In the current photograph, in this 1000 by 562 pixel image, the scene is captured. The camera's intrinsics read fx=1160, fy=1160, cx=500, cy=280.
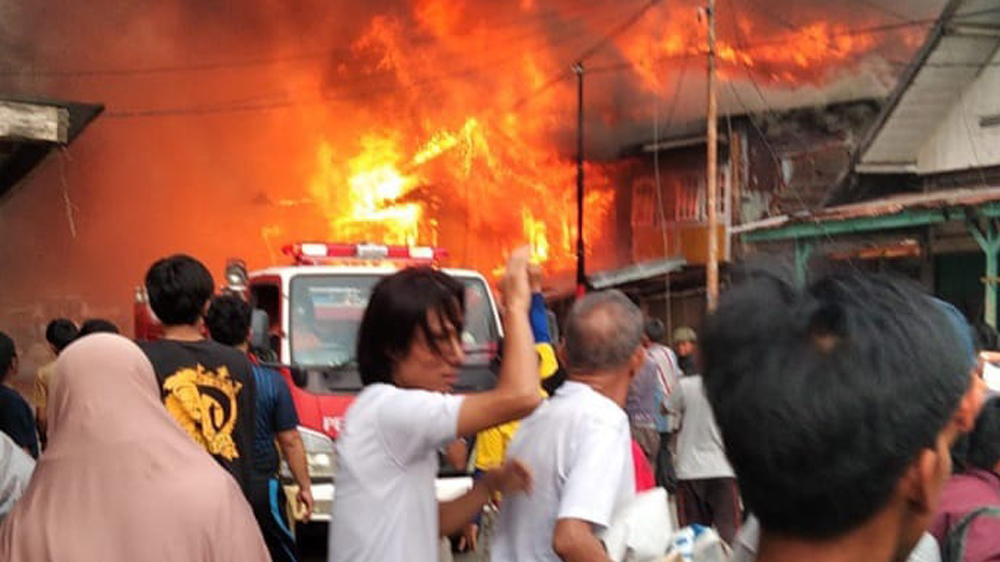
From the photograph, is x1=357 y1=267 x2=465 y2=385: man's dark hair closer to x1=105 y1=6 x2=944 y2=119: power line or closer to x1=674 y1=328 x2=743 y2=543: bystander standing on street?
x1=674 y1=328 x2=743 y2=543: bystander standing on street

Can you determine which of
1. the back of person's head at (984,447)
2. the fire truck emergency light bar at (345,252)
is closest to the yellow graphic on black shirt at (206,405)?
the back of person's head at (984,447)

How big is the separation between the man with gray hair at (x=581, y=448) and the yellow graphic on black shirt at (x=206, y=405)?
1.42 metres

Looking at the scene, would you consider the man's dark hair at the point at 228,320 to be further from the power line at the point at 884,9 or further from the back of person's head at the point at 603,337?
the power line at the point at 884,9

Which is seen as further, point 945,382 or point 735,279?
point 735,279

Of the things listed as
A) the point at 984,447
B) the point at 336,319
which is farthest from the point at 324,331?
the point at 984,447

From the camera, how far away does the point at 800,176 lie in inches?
1014

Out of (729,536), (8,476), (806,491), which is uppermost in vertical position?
(806,491)

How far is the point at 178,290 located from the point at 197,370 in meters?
0.32

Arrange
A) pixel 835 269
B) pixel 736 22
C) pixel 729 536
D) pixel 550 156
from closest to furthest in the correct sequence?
pixel 835 269 → pixel 729 536 → pixel 736 22 → pixel 550 156

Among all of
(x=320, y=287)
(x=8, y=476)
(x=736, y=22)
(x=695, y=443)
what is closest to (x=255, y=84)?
(x=736, y=22)

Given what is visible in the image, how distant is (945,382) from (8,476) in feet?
12.3

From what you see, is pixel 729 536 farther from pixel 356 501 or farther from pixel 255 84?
pixel 255 84

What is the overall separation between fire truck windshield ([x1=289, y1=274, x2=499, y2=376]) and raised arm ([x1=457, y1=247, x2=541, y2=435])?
566cm

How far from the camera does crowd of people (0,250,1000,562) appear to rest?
4.25 ft
